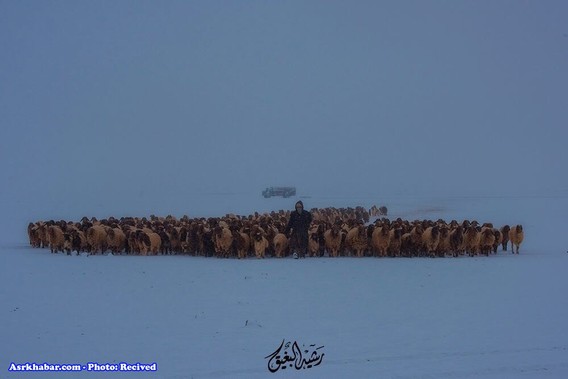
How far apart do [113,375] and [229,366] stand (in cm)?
110

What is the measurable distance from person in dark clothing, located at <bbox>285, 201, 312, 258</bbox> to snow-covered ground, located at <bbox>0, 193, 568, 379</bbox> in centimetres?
130

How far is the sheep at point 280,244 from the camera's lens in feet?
53.2

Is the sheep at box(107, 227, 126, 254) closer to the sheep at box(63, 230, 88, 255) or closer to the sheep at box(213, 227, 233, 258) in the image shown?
the sheep at box(63, 230, 88, 255)

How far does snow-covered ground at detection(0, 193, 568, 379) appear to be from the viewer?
6855 mm

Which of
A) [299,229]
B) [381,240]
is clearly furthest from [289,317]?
[381,240]

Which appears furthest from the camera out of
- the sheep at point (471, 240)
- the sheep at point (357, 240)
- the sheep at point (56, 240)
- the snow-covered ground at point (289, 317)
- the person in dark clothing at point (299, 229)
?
the sheep at point (56, 240)

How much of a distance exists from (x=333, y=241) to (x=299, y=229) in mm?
988

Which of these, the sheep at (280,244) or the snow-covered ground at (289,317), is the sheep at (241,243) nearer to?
the sheep at (280,244)

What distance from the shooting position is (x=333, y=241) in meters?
16.5

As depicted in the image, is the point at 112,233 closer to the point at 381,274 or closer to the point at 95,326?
the point at 381,274

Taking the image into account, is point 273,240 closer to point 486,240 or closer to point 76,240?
point 76,240

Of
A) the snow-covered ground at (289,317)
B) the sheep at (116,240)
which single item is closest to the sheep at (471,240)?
the snow-covered ground at (289,317)

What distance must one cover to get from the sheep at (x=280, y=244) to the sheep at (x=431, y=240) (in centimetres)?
326
